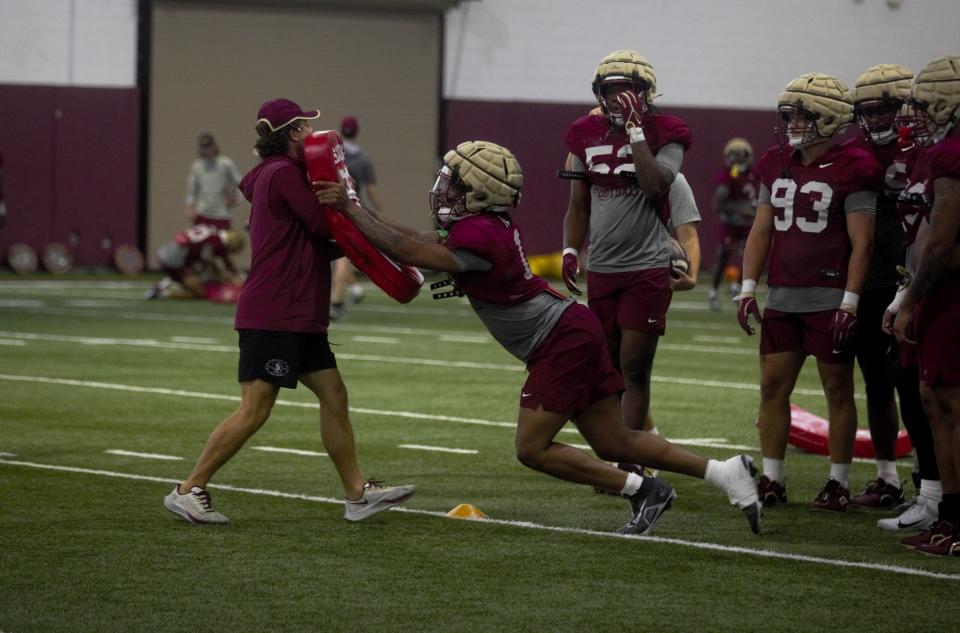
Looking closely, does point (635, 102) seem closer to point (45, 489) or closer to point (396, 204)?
point (45, 489)

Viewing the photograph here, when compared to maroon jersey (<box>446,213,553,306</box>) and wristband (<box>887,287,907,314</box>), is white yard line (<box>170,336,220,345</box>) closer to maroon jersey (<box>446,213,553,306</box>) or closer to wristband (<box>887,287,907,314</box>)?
maroon jersey (<box>446,213,553,306</box>)

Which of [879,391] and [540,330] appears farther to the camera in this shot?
[879,391]

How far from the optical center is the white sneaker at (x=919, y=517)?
7727 mm

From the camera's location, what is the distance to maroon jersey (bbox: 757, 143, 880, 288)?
8016 millimetres

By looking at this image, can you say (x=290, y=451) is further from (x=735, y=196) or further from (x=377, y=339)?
(x=735, y=196)

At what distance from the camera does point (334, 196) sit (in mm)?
7078

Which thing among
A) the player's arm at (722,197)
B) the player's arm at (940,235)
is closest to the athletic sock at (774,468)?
the player's arm at (940,235)

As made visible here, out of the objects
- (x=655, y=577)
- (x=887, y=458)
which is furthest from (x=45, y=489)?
(x=887, y=458)

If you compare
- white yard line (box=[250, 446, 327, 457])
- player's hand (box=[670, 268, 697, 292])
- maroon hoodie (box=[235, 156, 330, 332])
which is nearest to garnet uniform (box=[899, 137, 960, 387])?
player's hand (box=[670, 268, 697, 292])

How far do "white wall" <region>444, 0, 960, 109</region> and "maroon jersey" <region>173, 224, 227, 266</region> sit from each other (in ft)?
31.0

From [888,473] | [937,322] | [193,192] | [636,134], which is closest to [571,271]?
[636,134]

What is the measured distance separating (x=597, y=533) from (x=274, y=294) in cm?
180

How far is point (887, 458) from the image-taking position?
28.1ft

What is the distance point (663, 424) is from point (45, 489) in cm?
458
